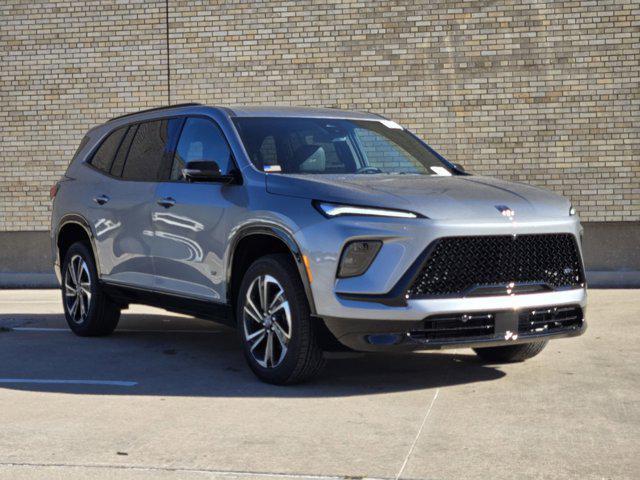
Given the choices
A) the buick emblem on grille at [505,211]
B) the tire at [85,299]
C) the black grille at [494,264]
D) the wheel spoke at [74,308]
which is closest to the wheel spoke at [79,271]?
the tire at [85,299]

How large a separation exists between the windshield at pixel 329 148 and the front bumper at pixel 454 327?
4.59 feet

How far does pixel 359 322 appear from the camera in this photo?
6.57 m

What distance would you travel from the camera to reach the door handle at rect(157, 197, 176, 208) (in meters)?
8.16

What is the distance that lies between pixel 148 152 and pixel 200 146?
83cm

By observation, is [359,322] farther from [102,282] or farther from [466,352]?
[102,282]

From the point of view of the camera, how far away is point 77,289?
32.1ft

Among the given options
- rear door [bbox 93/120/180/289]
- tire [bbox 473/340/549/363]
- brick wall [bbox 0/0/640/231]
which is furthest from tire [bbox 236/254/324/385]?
brick wall [bbox 0/0/640/231]

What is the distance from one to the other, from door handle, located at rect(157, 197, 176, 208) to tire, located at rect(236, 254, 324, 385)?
108cm

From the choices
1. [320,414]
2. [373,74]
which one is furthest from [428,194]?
[373,74]

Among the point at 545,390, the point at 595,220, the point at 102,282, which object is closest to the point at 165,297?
the point at 102,282

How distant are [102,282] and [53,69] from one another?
8.30m

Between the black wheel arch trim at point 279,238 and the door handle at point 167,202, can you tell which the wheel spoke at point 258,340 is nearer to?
the black wheel arch trim at point 279,238

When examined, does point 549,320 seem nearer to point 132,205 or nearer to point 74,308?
point 132,205

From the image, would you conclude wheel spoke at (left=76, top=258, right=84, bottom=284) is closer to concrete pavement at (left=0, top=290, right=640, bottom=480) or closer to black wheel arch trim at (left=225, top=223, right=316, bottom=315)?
concrete pavement at (left=0, top=290, right=640, bottom=480)
